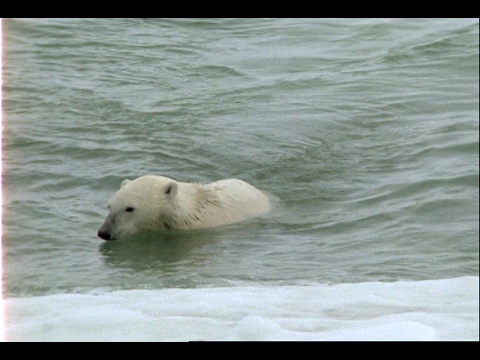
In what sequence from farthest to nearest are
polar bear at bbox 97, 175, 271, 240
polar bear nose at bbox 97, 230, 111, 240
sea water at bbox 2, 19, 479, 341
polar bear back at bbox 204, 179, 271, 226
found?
polar bear back at bbox 204, 179, 271, 226 → polar bear at bbox 97, 175, 271, 240 → polar bear nose at bbox 97, 230, 111, 240 → sea water at bbox 2, 19, 479, 341

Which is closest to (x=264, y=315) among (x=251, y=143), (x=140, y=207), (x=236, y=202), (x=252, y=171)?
(x=140, y=207)

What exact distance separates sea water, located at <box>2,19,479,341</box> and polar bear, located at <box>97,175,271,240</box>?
0.14 m

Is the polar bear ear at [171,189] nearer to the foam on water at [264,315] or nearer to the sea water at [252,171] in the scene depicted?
the sea water at [252,171]

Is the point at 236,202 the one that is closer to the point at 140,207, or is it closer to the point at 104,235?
the point at 140,207

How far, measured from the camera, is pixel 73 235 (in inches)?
351

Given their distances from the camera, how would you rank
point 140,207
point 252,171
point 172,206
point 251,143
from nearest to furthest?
point 140,207 → point 172,206 → point 252,171 → point 251,143

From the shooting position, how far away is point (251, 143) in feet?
37.7

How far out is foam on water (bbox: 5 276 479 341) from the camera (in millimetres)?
4992

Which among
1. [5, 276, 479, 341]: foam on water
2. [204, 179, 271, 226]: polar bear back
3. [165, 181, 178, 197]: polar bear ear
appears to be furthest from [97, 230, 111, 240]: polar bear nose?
[5, 276, 479, 341]: foam on water

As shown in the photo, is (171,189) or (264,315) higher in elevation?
(264,315)

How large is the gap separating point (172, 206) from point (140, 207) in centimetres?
31

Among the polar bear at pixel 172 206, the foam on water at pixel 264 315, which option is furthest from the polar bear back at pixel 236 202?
the foam on water at pixel 264 315

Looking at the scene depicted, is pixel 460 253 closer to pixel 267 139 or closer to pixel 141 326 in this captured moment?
pixel 141 326

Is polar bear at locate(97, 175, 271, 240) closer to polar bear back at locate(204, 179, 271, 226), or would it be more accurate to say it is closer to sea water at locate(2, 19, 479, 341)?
polar bear back at locate(204, 179, 271, 226)
